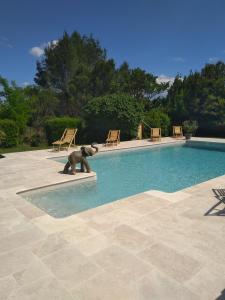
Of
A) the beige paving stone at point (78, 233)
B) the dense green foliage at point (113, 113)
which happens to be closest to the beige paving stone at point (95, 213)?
the beige paving stone at point (78, 233)

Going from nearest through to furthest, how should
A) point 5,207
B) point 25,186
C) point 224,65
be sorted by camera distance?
point 5,207
point 25,186
point 224,65

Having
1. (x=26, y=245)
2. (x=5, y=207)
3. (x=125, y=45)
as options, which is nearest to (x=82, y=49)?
(x=125, y=45)

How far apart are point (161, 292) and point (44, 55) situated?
23.2 metres

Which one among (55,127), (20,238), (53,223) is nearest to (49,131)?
(55,127)

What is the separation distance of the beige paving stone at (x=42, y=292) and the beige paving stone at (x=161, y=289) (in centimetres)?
71

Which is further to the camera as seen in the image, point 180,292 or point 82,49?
point 82,49

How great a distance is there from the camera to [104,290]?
2545mm

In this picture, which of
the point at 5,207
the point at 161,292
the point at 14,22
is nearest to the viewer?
the point at 161,292

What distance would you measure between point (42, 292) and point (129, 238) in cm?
140

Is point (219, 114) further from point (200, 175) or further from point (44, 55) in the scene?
point (44, 55)

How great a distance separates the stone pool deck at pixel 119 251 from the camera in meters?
2.56

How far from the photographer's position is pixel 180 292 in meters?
2.52

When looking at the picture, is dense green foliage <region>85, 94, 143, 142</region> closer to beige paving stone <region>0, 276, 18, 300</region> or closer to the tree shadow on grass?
the tree shadow on grass

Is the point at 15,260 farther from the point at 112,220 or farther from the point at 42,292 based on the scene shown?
the point at 112,220
